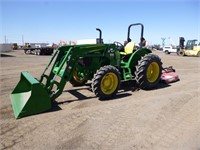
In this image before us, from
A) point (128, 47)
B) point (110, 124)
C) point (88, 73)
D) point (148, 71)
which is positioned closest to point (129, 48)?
point (128, 47)

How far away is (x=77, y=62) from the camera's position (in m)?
5.72

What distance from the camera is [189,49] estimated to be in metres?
27.9

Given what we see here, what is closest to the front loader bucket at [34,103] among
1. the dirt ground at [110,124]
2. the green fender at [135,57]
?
the dirt ground at [110,124]

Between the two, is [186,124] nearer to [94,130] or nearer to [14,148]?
[94,130]

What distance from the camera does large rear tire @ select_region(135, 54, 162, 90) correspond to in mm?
6465

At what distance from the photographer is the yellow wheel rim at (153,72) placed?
6863 millimetres

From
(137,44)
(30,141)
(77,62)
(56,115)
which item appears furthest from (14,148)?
(137,44)

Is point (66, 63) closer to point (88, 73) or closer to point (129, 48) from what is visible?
point (88, 73)

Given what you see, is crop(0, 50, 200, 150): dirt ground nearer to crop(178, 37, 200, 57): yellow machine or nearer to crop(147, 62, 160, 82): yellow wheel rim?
crop(147, 62, 160, 82): yellow wheel rim

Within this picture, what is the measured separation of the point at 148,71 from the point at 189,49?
23.7 meters

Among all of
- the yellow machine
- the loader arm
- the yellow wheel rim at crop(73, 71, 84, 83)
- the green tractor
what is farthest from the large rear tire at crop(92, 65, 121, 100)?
the yellow machine

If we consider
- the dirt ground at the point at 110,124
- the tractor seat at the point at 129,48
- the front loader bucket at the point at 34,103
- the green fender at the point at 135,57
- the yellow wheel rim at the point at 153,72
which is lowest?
the dirt ground at the point at 110,124

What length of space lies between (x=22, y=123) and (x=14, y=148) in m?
0.91

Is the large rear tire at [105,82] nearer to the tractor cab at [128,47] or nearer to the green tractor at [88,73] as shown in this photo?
the green tractor at [88,73]
